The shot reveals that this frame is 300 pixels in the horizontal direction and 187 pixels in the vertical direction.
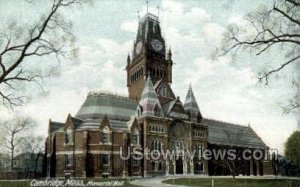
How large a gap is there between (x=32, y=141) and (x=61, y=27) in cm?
6311

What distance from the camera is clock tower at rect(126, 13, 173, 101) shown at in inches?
2717

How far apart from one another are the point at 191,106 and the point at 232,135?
758 inches

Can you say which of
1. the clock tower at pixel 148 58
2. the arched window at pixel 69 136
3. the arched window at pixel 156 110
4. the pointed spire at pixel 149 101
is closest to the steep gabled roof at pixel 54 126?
the arched window at pixel 69 136

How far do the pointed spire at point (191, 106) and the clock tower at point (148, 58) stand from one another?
228 inches

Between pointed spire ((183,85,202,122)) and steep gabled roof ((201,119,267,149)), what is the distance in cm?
790

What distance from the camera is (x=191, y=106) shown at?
217 feet

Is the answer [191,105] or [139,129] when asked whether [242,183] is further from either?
[191,105]

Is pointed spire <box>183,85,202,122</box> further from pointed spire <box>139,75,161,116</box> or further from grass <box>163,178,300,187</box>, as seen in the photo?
grass <box>163,178,300,187</box>

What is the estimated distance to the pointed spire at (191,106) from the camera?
65.7 m

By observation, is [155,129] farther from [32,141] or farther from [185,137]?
[32,141]

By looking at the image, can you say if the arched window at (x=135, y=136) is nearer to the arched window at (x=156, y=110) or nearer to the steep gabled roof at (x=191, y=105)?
the arched window at (x=156, y=110)

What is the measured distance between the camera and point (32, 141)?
78312mm

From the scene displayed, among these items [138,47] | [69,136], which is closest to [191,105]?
[138,47]

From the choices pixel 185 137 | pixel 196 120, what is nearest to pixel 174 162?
pixel 185 137
